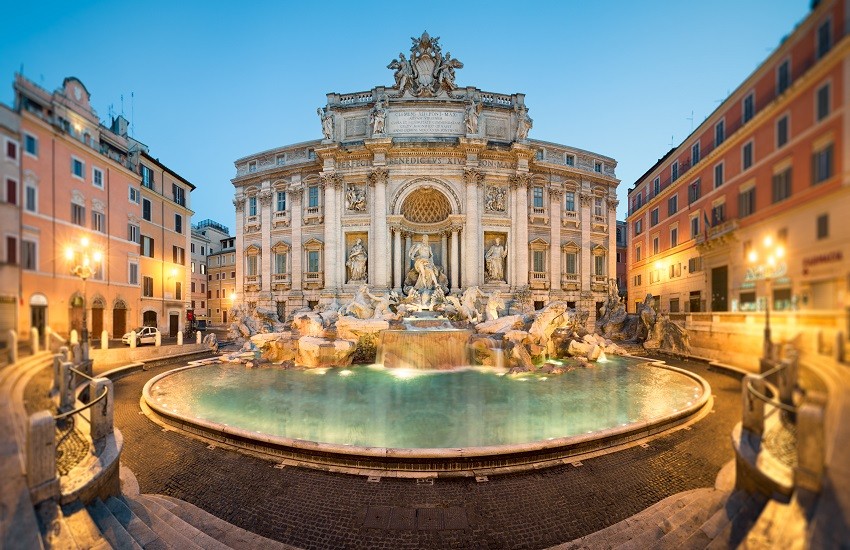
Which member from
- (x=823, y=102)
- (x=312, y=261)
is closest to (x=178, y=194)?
(x=823, y=102)

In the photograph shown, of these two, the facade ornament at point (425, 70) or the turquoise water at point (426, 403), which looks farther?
the facade ornament at point (425, 70)

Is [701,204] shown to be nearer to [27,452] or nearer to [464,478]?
[464,478]

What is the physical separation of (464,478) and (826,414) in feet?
15.6

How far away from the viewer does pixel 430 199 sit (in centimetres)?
2612

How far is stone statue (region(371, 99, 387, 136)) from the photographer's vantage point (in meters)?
24.1

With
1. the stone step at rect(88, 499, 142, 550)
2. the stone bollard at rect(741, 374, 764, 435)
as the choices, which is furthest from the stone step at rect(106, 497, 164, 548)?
the stone bollard at rect(741, 374, 764, 435)

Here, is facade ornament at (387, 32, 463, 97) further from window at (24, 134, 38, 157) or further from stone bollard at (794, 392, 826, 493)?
stone bollard at (794, 392, 826, 493)

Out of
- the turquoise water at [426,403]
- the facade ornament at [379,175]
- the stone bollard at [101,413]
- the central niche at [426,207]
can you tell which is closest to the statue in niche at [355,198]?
the facade ornament at [379,175]

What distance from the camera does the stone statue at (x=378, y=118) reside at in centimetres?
2411

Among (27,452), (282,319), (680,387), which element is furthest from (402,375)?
(282,319)

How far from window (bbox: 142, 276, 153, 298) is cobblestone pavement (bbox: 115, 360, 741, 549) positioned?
308cm

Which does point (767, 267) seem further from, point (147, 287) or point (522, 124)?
point (522, 124)

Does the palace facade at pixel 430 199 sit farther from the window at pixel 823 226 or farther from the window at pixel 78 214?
the window at pixel 823 226

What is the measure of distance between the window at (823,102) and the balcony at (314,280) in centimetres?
2645
